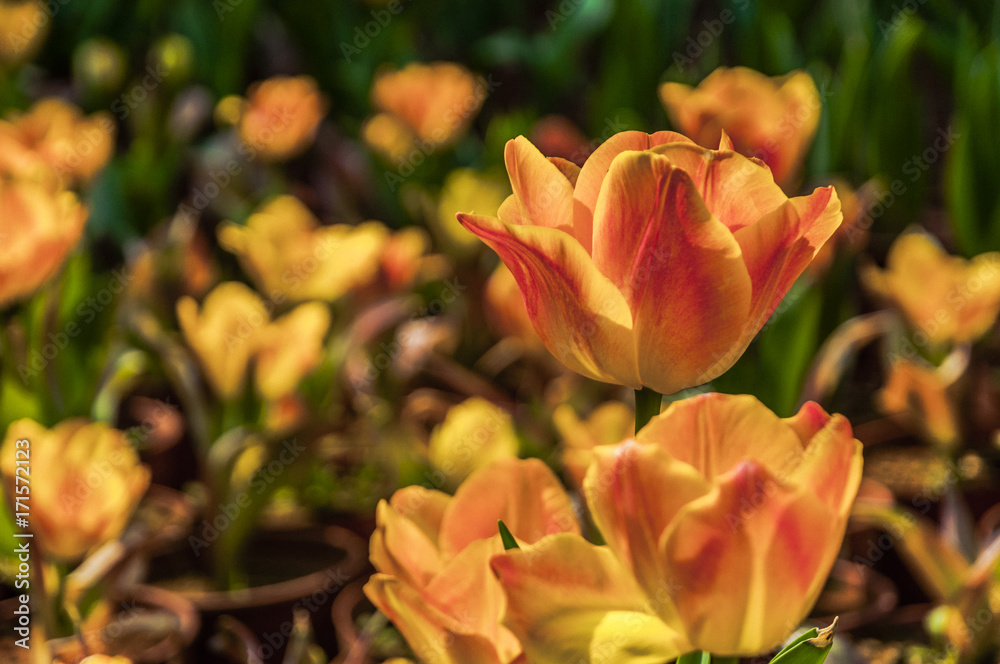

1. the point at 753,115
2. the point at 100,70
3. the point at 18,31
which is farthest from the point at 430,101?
the point at 18,31

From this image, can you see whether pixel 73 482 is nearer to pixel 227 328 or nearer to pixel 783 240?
pixel 227 328

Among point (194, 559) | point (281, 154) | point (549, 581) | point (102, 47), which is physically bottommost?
point (194, 559)

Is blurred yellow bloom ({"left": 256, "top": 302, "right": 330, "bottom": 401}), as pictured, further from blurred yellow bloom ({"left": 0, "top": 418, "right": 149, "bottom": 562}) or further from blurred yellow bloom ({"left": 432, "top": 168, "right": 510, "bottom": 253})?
blurred yellow bloom ({"left": 432, "top": 168, "right": 510, "bottom": 253})

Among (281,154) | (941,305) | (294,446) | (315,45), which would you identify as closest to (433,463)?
(294,446)

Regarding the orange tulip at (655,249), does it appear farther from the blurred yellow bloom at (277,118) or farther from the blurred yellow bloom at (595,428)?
the blurred yellow bloom at (277,118)

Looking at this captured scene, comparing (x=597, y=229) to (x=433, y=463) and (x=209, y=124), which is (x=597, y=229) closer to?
(x=433, y=463)
